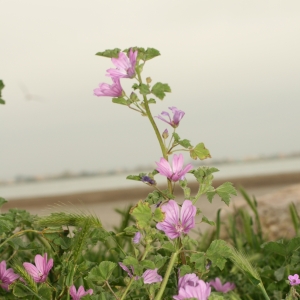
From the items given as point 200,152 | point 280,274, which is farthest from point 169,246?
point 280,274

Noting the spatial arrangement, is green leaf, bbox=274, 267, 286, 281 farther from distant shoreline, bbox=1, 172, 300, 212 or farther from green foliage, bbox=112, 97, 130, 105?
distant shoreline, bbox=1, 172, 300, 212

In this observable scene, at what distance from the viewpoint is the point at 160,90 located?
22.9 inches

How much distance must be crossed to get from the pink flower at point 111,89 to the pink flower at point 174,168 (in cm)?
11

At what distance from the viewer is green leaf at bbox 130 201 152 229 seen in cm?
49

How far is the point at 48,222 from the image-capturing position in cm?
53

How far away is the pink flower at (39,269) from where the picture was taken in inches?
23.4

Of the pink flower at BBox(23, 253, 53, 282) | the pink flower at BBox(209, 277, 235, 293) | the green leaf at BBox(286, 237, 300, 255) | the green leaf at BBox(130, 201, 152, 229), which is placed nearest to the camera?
the green leaf at BBox(130, 201, 152, 229)

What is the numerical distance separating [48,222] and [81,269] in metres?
0.11

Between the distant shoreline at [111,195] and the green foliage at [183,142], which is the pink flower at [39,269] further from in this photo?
the distant shoreline at [111,195]

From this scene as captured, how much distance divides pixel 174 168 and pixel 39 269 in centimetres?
21

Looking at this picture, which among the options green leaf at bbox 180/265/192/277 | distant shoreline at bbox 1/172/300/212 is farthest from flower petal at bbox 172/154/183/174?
distant shoreline at bbox 1/172/300/212

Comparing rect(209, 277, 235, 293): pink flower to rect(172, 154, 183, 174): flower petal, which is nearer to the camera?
rect(172, 154, 183, 174): flower petal

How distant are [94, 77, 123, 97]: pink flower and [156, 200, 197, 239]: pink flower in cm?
16

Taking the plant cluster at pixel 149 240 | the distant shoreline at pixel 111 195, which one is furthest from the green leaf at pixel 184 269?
the distant shoreline at pixel 111 195
